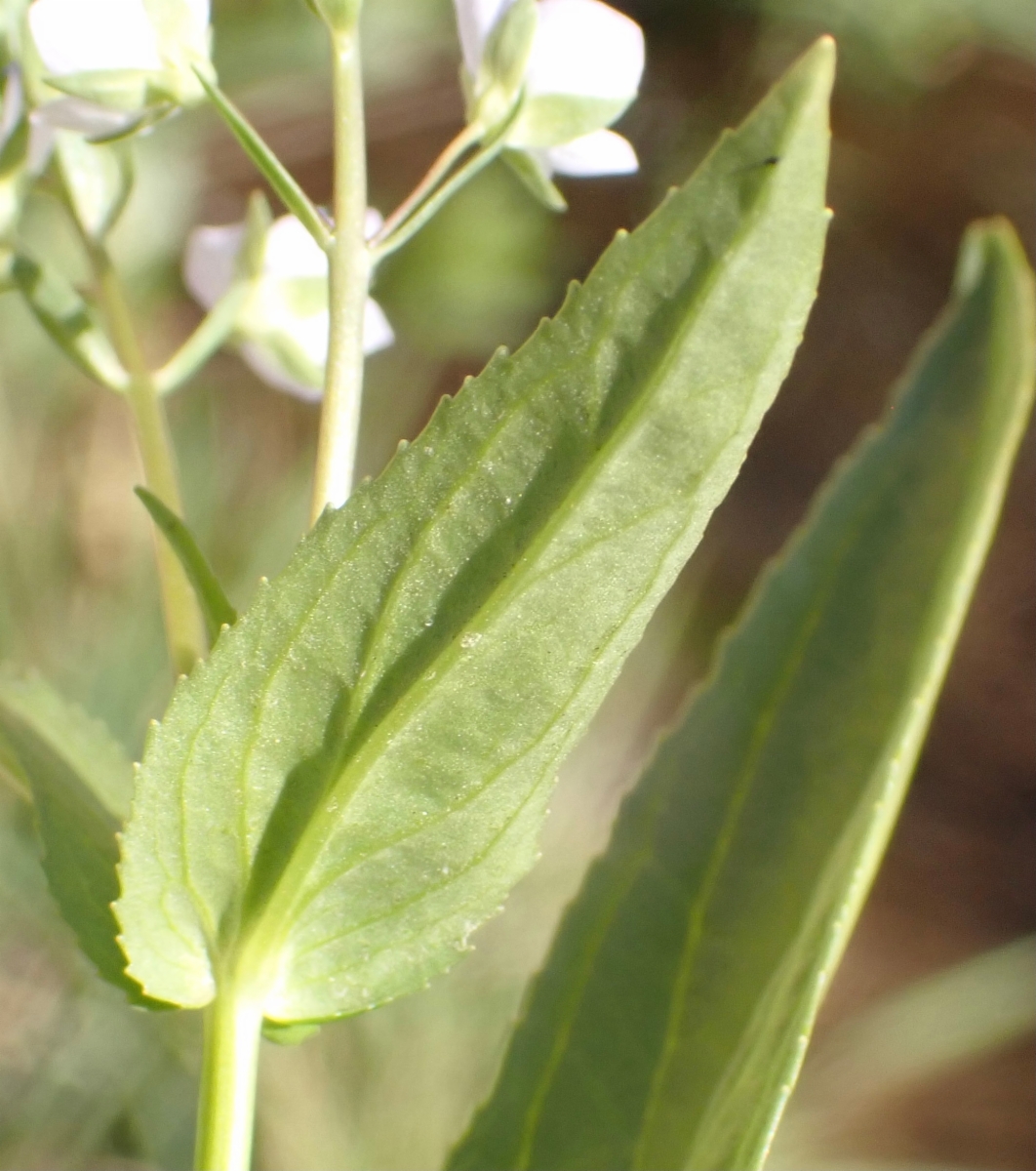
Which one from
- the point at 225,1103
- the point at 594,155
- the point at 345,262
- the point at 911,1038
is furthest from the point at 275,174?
the point at 911,1038

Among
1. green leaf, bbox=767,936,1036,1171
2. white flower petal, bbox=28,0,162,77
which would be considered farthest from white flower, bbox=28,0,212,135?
green leaf, bbox=767,936,1036,1171

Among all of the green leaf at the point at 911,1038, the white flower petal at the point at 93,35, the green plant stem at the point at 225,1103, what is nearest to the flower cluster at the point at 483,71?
the white flower petal at the point at 93,35

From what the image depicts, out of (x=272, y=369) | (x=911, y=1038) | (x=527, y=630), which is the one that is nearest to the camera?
(x=527, y=630)

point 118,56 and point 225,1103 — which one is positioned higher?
point 118,56

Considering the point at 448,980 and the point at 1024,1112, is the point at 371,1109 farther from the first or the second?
the point at 1024,1112

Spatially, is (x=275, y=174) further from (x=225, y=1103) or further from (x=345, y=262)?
(x=225, y=1103)

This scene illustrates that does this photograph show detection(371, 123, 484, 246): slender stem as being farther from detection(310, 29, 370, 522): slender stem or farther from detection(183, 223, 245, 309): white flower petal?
detection(183, 223, 245, 309): white flower petal
